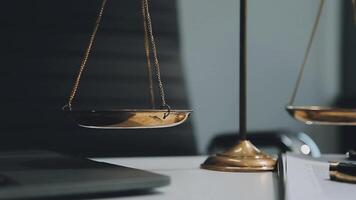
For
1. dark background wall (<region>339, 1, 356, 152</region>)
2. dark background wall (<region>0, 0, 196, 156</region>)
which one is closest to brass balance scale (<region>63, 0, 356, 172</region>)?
dark background wall (<region>0, 0, 196, 156</region>)

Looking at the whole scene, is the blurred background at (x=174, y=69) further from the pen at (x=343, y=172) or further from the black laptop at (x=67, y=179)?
the pen at (x=343, y=172)

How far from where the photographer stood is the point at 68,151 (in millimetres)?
1317

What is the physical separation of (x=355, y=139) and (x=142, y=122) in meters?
0.91

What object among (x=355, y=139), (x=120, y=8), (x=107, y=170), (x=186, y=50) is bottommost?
(x=355, y=139)

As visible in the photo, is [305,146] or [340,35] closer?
[305,146]

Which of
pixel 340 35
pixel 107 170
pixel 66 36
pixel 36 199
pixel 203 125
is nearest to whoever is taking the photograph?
pixel 36 199

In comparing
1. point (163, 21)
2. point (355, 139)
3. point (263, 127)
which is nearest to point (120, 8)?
point (163, 21)

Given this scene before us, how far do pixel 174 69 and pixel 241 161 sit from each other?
46cm

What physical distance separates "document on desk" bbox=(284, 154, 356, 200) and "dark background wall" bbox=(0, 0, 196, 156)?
496mm

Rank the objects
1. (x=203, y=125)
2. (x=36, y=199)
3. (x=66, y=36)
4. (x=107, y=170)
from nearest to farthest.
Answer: (x=36, y=199)
(x=107, y=170)
(x=66, y=36)
(x=203, y=125)

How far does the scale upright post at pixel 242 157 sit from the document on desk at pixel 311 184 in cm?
5

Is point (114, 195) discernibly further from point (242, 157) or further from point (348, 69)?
point (348, 69)

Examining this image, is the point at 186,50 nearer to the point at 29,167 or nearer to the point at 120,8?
the point at 120,8

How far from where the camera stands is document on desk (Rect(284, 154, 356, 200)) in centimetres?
67
